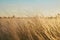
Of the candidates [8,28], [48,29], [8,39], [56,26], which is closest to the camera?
[8,39]

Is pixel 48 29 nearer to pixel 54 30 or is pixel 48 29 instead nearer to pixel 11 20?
pixel 54 30

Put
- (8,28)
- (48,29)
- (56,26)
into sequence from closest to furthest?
(8,28) < (48,29) < (56,26)

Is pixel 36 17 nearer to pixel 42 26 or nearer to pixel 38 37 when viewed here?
pixel 42 26

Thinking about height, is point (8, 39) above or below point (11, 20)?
below

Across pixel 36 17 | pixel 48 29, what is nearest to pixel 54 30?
pixel 48 29

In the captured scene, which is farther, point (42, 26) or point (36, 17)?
point (36, 17)

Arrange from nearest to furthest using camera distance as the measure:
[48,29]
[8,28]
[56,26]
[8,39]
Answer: [8,39] → [8,28] → [48,29] → [56,26]

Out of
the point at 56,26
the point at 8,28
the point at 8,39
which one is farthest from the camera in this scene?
the point at 56,26

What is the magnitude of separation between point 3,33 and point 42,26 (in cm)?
118

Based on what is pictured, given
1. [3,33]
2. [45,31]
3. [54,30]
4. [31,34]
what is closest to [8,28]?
[3,33]

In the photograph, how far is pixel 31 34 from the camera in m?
5.86

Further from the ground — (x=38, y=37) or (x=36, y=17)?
(x=36, y=17)

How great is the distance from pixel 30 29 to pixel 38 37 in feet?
1.31

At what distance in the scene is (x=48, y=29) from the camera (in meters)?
6.28
